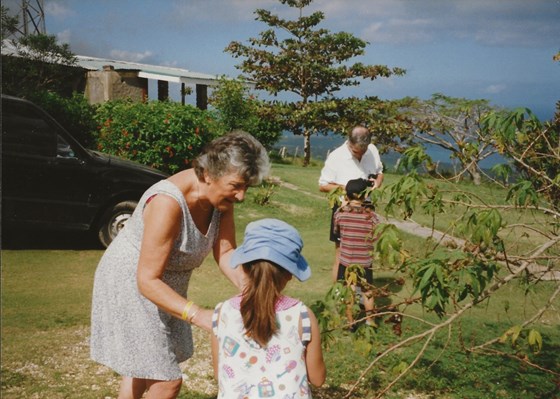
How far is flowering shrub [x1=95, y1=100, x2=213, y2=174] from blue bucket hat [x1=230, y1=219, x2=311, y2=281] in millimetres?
9367

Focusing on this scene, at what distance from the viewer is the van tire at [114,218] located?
7.70m

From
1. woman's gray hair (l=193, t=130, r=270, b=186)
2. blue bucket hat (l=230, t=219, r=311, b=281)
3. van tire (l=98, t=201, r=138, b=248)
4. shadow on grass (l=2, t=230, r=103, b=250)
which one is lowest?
shadow on grass (l=2, t=230, r=103, b=250)

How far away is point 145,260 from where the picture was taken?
2.45 metres

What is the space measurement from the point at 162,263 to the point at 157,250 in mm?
66

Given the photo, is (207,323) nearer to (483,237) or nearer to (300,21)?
(483,237)

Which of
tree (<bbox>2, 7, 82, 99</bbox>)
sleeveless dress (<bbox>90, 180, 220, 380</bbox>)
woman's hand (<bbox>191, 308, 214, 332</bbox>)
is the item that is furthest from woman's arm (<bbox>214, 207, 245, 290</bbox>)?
tree (<bbox>2, 7, 82, 99</bbox>)

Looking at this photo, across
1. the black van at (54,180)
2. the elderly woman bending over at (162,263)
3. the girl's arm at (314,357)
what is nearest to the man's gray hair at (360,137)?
the black van at (54,180)

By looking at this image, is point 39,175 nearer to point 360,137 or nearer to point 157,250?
→ point 360,137

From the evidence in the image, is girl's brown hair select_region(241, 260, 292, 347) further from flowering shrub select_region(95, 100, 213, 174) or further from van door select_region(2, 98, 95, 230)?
flowering shrub select_region(95, 100, 213, 174)

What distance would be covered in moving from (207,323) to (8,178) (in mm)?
5726

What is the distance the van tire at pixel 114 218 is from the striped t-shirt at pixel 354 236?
11.9ft

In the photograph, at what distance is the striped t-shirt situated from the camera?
5203 mm

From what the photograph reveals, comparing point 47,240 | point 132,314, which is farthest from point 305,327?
point 47,240

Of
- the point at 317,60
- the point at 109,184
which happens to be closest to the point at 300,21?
the point at 317,60
